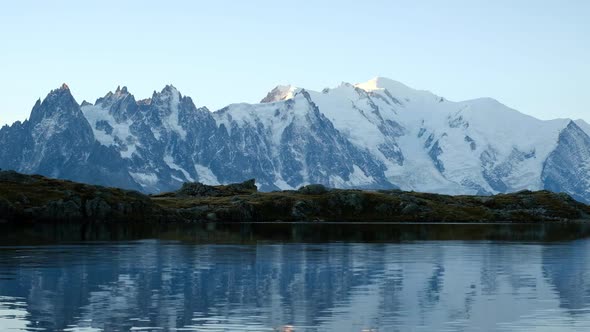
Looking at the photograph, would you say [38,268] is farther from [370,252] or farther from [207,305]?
[370,252]

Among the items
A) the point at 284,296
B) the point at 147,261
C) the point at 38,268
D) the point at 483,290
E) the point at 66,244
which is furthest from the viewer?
the point at 66,244

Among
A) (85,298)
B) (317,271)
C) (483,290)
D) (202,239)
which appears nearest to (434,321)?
(483,290)

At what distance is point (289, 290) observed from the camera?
77.2m

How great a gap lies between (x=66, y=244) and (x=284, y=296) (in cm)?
7375

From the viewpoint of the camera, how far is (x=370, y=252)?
129000 millimetres

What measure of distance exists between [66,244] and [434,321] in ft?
295

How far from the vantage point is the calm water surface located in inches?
2312

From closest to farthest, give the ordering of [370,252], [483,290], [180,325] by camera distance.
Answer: [180,325], [483,290], [370,252]

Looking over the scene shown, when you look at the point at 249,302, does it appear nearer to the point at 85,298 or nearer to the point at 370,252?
the point at 85,298

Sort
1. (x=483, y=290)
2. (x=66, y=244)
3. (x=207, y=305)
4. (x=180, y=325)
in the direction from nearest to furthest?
(x=180, y=325), (x=207, y=305), (x=483, y=290), (x=66, y=244)

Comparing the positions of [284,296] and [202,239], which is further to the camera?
[202,239]

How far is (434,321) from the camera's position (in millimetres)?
59531

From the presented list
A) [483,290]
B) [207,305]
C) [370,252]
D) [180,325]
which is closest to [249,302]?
[207,305]

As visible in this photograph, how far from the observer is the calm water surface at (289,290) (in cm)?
5872
